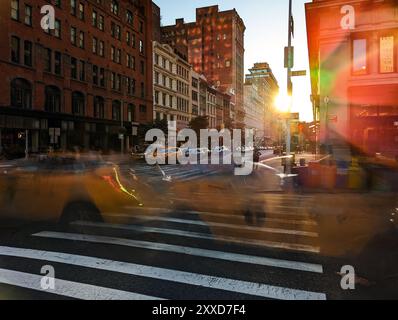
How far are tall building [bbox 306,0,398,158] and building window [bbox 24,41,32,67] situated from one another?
2715 centimetres

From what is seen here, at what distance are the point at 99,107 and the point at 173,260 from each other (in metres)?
45.0

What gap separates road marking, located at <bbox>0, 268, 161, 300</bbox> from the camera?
15.1 feet

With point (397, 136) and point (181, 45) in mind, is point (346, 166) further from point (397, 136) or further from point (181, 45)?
point (181, 45)

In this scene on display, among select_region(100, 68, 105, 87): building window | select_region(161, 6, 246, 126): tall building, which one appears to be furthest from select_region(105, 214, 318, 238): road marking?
select_region(161, 6, 246, 126): tall building

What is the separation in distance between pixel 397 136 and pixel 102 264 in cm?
1950

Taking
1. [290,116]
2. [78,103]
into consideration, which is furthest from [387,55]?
[78,103]

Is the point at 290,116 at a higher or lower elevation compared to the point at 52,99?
lower

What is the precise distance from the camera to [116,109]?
52.3 meters

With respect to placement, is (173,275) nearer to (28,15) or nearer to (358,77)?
(358,77)

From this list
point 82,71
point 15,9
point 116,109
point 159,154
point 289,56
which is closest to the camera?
point 289,56

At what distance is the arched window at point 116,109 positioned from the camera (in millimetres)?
51594

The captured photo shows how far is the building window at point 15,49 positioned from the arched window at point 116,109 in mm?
17631

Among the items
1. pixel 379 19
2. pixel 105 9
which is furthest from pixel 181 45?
pixel 379 19

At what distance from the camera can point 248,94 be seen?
147m
